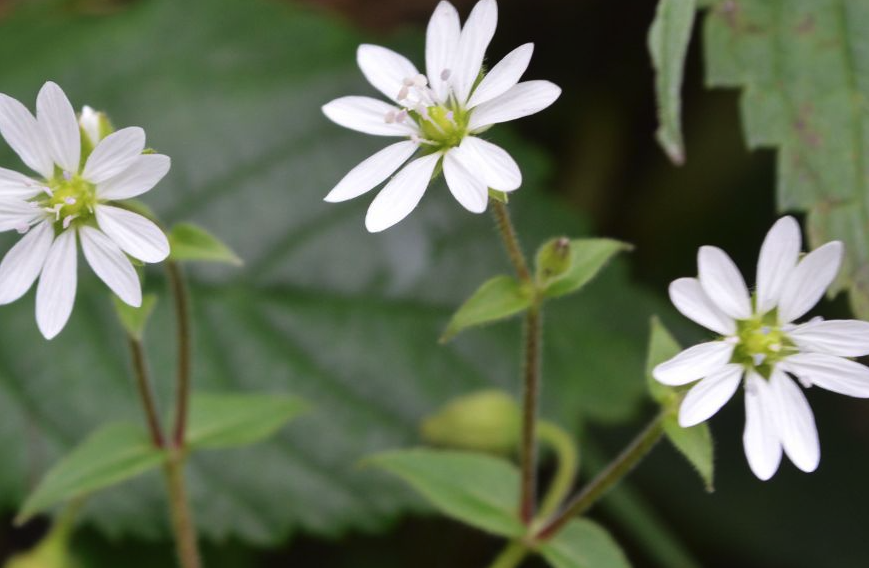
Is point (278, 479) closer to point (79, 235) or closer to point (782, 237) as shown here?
point (79, 235)

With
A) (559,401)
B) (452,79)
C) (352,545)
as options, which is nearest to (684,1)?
(452,79)

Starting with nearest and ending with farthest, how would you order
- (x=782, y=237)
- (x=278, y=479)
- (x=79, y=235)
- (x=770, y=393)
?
(x=782, y=237), (x=770, y=393), (x=79, y=235), (x=278, y=479)

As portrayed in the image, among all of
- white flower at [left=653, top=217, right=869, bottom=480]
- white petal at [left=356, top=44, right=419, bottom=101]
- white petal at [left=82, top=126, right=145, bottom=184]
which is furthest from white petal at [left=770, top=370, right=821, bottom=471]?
white petal at [left=82, top=126, right=145, bottom=184]

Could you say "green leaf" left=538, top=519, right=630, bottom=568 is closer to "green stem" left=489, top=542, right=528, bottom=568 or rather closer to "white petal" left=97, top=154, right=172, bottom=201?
"green stem" left=489, top=542, right=528, bottom=568

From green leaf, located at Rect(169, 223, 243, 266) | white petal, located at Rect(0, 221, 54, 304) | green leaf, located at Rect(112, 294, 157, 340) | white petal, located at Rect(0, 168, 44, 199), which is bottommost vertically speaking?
green leaf, located at Rect(112, 294, 157, 340)

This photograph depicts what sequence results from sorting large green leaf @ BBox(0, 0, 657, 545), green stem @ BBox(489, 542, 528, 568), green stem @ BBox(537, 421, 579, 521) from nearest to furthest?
1. green stem @ BBox(489, 542, 528, 568)
2. green stem @ BBox(537, 421, 579, 521)
3. large green leaf @ BBox(0, 0, 657, 545)

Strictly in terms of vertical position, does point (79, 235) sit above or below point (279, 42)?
below
